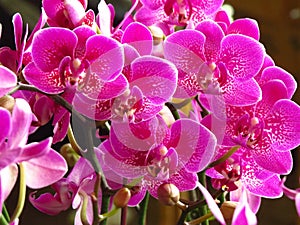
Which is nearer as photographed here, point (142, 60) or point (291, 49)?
point (142, 60)

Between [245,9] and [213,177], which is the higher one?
[213,177]

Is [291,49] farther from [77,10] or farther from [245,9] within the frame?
[77,10]

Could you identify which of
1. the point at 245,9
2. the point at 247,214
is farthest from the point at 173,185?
the point at 245,9

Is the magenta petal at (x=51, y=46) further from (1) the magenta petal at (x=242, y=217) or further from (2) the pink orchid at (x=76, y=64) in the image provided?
(1) the magenta petal at (x=242, y=217)

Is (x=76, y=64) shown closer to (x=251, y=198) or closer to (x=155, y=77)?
(x=155, y=77)

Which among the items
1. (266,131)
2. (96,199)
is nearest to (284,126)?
(266,131)
